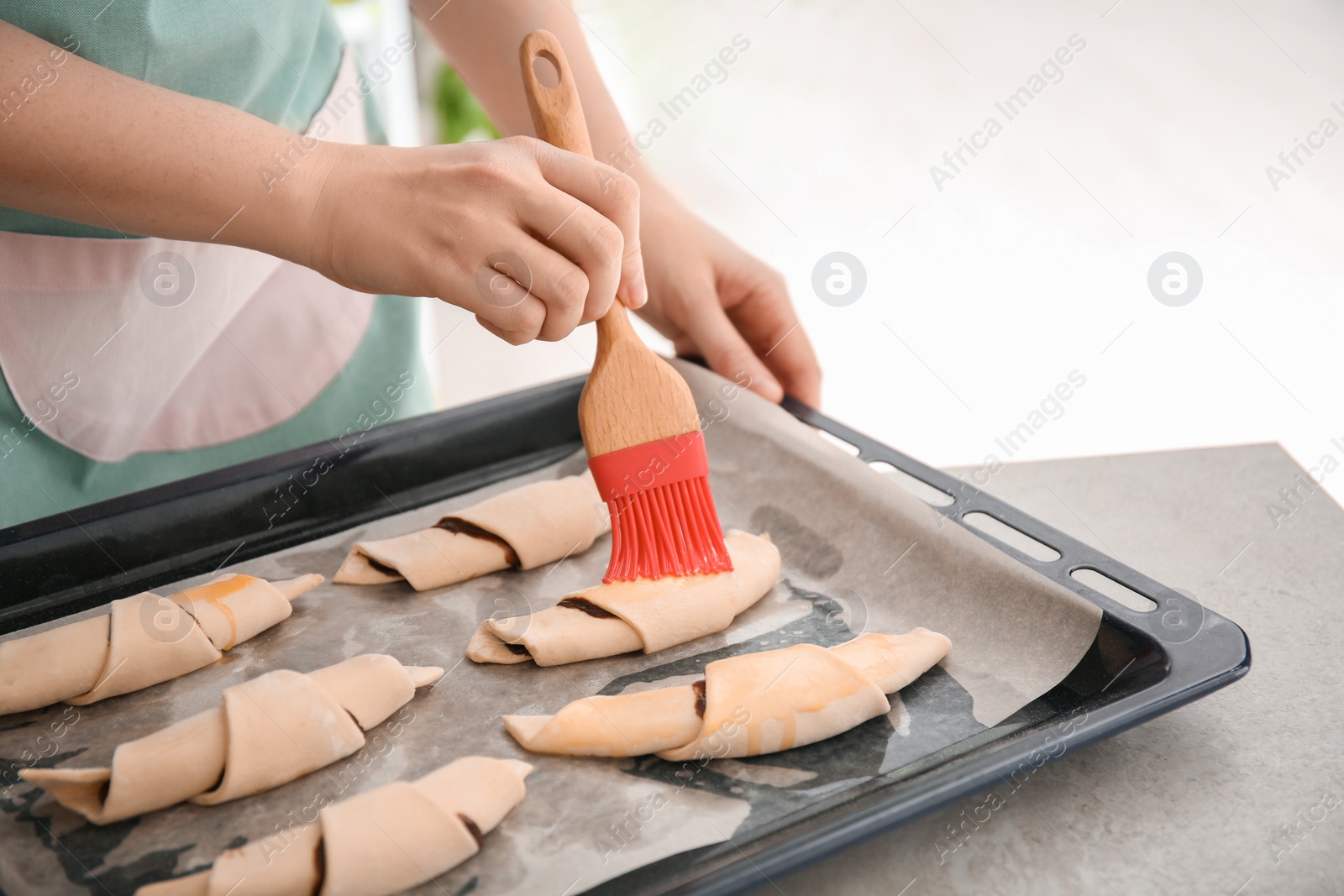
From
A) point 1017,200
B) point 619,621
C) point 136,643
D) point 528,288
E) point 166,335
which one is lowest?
point 136,643

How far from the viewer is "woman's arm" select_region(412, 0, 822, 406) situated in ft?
5.03

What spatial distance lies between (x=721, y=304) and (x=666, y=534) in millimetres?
576

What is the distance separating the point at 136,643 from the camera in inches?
40.9

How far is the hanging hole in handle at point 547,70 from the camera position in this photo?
3.39 ft

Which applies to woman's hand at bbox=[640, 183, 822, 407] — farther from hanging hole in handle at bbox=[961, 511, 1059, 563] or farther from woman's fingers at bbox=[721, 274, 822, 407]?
hanging hole in handle at bbox=[961, 511, 1059, 563]

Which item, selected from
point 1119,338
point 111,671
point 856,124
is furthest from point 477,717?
point 856,124

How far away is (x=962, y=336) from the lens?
11.4 feet

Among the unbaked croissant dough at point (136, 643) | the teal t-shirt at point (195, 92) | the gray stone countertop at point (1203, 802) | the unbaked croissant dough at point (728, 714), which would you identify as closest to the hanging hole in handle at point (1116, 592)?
the gray stone countertop at point (1203, 802)

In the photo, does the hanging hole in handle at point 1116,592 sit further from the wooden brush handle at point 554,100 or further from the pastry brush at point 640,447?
the wooden brush handle at point 554,100

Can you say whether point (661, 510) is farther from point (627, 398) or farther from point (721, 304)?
point (721, 304)

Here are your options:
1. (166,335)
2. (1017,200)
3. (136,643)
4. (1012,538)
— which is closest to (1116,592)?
(1012,538)

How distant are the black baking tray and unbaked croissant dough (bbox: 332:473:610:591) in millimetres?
142

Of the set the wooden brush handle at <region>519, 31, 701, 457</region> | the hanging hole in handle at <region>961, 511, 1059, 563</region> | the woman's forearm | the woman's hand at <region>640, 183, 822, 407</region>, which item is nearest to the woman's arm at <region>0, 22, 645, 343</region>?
the woman's forearm

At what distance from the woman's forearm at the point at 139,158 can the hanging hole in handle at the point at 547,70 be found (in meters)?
0.24
